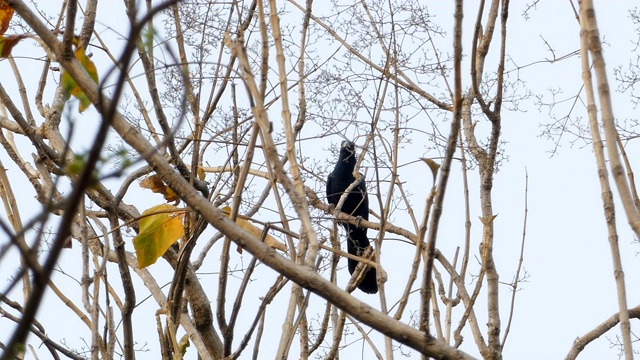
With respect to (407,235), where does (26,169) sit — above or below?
below

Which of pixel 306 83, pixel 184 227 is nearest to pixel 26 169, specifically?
pixel 184 227

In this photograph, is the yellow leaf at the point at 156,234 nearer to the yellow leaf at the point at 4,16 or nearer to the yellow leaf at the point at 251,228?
the yellow leaf at the point at 251,228

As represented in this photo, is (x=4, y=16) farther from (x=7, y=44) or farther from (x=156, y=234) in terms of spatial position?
(x=156, y=234)

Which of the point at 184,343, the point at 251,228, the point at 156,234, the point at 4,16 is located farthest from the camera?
the point at 184,343

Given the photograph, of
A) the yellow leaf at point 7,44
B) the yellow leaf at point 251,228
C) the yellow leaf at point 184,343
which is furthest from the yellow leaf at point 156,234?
the yellow leaf at point 7,44

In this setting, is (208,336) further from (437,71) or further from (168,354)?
(437,71)

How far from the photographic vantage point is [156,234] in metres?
1.97

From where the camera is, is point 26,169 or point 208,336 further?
point 26,169

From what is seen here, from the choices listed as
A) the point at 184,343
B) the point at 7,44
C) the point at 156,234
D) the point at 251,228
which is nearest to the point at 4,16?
the point at 7,44

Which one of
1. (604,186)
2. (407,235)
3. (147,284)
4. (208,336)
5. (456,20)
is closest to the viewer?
(456,20)

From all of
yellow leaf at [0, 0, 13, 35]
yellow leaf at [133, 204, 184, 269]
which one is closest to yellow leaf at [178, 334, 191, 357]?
yellow leaf at [133, 204, 184, 269]

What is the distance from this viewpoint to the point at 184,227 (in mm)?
2164

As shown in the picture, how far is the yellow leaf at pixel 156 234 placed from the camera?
1.96 metres

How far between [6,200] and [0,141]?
54 centimetres
